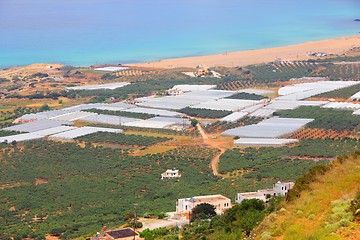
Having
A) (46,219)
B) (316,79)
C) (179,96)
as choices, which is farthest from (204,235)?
(316,79)

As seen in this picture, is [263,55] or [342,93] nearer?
[342,93]

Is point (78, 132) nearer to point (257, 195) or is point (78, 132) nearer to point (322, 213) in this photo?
point (257, 195)

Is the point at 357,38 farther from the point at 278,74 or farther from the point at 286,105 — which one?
the point at 286,105

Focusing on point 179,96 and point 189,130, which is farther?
point 179,96

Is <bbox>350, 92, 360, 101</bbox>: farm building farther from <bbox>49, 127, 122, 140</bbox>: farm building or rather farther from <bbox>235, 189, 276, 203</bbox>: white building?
<bbox>235, 189, 276, 203</bbox>: white building

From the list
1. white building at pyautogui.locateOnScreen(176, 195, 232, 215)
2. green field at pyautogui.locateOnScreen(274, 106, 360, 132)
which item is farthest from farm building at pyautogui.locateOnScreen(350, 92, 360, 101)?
white building at pyautogui.locateOnScreen(176, 195, 232, 215)

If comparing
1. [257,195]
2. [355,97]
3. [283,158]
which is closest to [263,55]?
[355,97]
